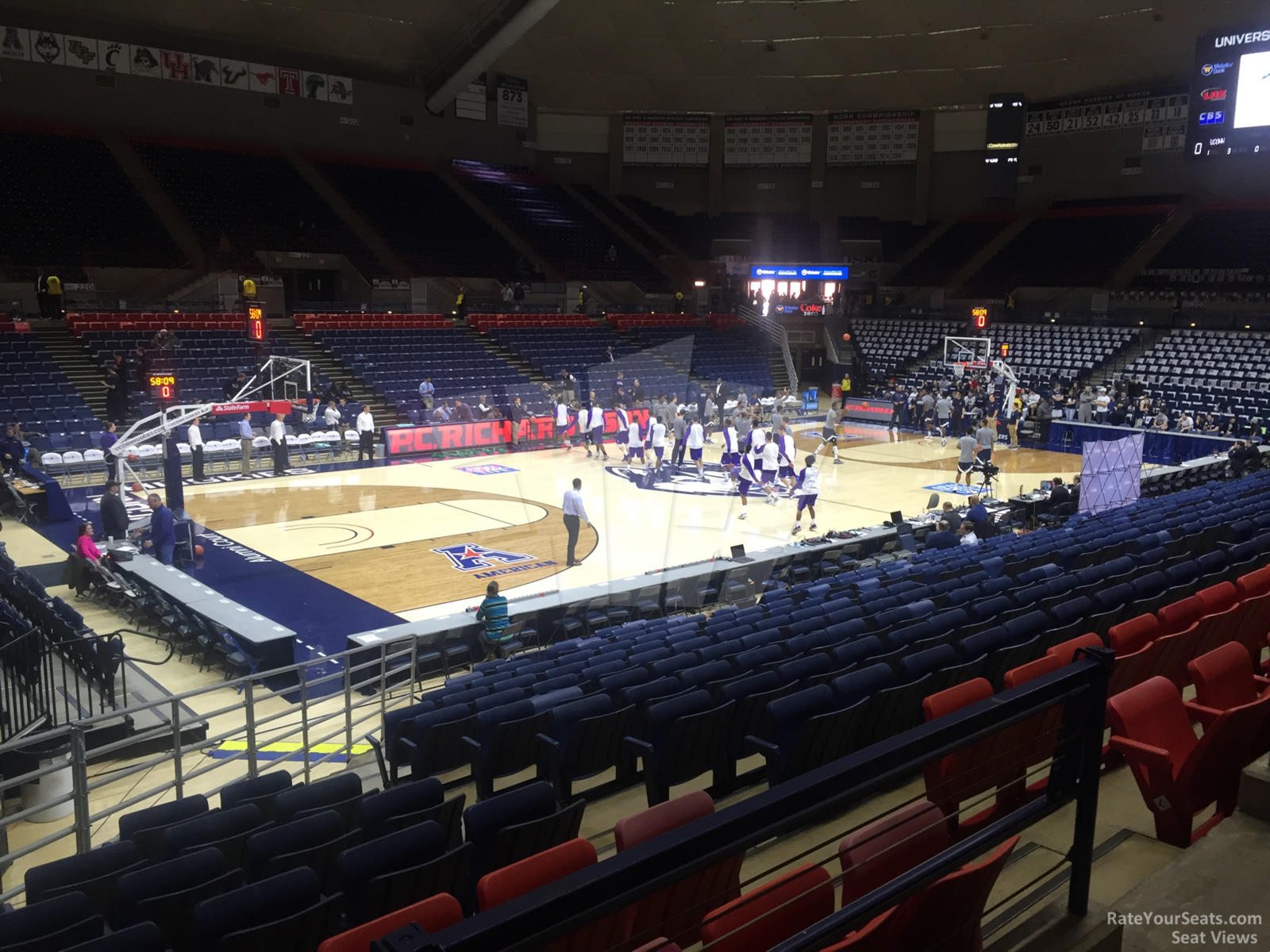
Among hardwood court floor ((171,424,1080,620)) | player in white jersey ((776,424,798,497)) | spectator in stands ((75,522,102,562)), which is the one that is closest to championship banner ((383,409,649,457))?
hardwood court floor ((171,424,1080,620))

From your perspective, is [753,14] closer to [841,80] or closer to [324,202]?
[841,80]

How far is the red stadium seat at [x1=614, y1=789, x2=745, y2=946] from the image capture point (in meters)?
2.96

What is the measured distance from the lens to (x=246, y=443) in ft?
72.3

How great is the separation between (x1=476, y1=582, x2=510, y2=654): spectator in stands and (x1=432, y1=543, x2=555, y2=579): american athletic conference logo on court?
3891mm

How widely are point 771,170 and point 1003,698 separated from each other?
142 feet

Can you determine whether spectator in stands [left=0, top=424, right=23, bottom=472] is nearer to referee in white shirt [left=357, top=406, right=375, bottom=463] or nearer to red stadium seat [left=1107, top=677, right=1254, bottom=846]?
referee in white shirt [left=357, top=406, right=375, bottom=463]

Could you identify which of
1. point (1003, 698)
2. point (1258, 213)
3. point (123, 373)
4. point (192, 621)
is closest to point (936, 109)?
point (1258, 213)

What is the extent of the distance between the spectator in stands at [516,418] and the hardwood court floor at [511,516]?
997 mm

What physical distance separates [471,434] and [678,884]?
24246 millimetres

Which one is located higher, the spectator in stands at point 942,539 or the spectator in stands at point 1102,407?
the spectator in stands at point 1102,407

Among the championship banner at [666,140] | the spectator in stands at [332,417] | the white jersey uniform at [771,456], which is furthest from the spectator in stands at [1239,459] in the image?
the championship banner at [666,140]

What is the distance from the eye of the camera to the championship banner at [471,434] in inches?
1005

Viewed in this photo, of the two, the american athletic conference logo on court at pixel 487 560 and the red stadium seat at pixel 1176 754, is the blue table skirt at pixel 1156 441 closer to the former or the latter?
the american athletic conference logo on court at pixel 487 560

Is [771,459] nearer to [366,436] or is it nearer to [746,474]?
A: [746,474]
